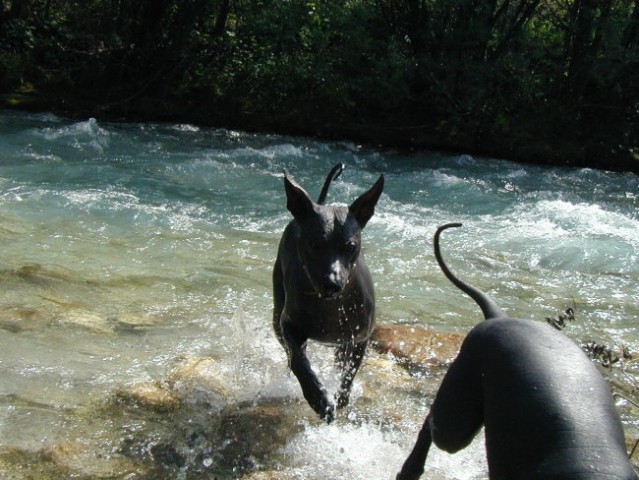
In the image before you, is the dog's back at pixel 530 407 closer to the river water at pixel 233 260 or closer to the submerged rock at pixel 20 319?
the river water at pixel 233 260

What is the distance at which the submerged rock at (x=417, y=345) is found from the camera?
5660 millimetres

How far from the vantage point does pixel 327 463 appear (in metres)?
4.13

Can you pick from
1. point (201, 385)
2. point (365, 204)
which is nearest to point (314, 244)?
point (365, 204)

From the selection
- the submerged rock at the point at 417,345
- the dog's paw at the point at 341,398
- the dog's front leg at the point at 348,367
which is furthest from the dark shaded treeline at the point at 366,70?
the dog's paw at the point at 341,398

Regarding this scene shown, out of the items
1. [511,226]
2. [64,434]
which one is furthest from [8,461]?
[511,226]

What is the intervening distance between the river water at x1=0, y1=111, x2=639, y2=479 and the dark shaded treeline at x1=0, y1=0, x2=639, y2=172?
1.15 metres

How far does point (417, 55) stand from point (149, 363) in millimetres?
13183

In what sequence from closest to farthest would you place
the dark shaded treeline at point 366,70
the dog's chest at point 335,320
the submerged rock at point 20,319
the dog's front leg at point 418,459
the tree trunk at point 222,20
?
the dog's front leg at point 418,459
the dog's chest at point 335,320
the submerged rock at point 20,319
the dark shaded treeline at point 366,70
the tree trunk at point 222,20

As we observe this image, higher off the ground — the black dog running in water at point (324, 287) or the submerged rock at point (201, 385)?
the black dog running in water at point (324, 287)

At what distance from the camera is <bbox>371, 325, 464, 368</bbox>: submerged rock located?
5.66 metres

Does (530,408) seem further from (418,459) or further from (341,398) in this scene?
(341,398)

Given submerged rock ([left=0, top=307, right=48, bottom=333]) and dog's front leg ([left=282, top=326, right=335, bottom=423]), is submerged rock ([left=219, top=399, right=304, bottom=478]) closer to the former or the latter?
dog's front leg ([left=282, top=326, right=335, bottom=423])

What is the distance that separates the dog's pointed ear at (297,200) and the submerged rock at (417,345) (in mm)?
1867

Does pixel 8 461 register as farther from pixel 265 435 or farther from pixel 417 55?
pixel 417 55
